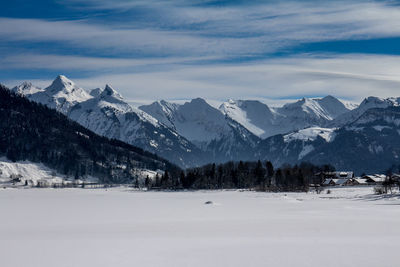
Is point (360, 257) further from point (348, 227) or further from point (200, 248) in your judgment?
point (348, 227)

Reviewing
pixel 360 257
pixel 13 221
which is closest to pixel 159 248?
pixel 360 257

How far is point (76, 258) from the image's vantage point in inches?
1721

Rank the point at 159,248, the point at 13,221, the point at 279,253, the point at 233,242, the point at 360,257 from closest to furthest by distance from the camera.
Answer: the point at 360,257, the point at 279,253, the point at 159,248, the point at 233,242, the point at 13,221

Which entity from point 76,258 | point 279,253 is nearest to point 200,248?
point 279,253

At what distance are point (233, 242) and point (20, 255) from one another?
2138cm

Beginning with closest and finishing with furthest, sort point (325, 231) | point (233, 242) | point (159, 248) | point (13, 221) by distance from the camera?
point (159, 248)
point (233, 242)
point (325, 231)
point (13, 221)

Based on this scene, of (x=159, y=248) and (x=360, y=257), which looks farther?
(x=159, y=248)

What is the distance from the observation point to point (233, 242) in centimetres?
5291

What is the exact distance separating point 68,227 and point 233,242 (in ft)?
85.1

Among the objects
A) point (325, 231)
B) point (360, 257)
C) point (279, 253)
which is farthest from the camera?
point (325, 231)

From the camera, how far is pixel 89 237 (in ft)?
187

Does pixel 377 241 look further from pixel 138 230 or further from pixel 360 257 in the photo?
pixel 138 230

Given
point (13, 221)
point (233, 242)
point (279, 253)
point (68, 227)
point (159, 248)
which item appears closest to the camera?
point (279, 253)

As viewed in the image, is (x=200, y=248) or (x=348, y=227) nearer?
(x=200, y=248)
